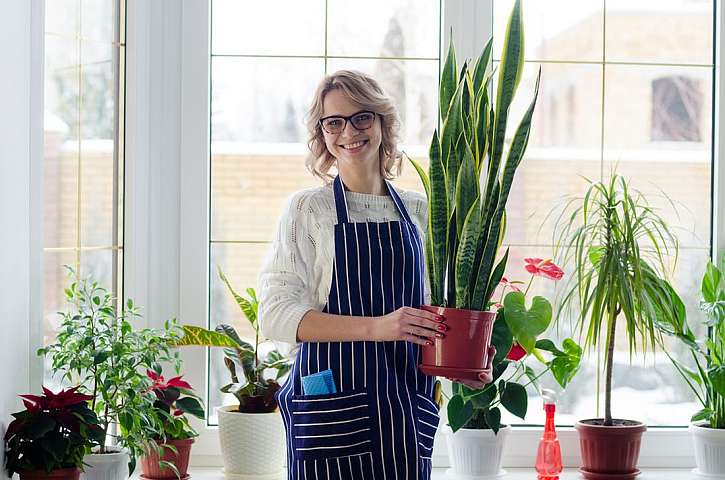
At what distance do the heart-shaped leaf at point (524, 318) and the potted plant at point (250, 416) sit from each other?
2.28 feet

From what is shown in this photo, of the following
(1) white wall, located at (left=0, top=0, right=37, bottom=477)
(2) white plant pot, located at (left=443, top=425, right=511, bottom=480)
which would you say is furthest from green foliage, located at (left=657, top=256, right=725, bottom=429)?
(1) white wall, located at (left=0, top=0, right=37, bottom=477)

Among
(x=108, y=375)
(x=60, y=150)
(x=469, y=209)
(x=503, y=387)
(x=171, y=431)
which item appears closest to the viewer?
Answer: (x=469, y=209)

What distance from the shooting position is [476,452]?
2.85m

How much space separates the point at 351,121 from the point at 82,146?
0.96m

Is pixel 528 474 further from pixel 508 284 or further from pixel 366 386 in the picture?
pixel 366 386

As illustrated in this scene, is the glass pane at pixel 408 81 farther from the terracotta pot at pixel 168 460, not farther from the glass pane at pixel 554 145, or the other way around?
the terracotta pot at pixel 168 460

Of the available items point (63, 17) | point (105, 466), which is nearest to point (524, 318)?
point (105, 466)

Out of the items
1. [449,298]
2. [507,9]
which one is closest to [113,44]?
[507,9]

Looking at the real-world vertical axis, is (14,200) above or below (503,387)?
above

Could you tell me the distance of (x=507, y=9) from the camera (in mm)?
3174

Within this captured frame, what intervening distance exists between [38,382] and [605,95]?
2.07 metres

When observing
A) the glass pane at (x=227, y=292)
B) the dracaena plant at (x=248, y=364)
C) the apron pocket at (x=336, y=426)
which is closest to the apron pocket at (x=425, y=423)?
the apron pocket at (x=336, y=426)

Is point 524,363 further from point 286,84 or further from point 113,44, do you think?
point 113,44

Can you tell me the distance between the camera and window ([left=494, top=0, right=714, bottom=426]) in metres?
3.19
